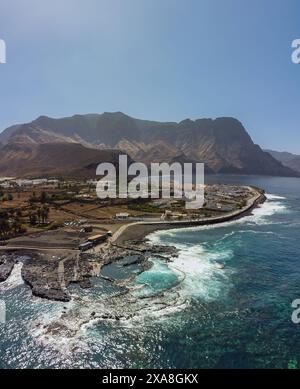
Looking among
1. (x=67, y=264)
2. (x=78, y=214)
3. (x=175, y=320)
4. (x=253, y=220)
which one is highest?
(x=78, y=214)

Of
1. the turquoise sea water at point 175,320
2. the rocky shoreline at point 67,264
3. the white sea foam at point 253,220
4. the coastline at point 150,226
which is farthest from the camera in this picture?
the white sea foam at point 253,220

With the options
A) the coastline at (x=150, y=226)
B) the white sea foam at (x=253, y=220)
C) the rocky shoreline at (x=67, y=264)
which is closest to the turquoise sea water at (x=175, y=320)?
the rocky shoreline at (x=67, y=264)

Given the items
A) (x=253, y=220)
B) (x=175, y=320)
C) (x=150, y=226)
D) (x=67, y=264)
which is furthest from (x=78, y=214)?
(x=175, y=320)

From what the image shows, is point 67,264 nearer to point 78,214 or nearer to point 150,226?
point 150,226

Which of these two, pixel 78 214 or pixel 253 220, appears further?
pixel 253 220

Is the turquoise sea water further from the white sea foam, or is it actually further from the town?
the white sea foam

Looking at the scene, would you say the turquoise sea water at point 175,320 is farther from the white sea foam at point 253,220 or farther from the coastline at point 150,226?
the white sea foam at point 253,220
